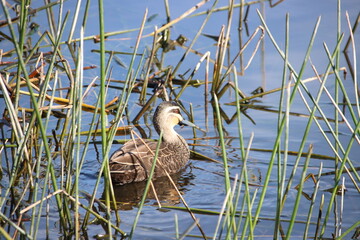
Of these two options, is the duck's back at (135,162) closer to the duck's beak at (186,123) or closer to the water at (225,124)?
the water at (225,124)

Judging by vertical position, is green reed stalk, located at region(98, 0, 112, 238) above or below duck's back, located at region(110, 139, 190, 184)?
above

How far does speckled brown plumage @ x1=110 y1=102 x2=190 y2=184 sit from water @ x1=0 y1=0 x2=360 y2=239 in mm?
163

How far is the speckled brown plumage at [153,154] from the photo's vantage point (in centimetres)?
637

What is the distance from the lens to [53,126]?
743 cm

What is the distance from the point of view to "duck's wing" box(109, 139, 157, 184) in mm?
6340

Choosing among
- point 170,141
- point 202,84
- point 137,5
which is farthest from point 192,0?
point 170,141

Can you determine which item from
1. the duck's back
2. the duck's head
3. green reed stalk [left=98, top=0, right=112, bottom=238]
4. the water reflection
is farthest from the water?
green reed stalk [left=98, top=0, right=112, bottom=238]

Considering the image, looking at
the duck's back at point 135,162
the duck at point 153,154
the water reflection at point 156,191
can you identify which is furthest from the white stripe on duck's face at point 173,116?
the water reflection at point 156,191

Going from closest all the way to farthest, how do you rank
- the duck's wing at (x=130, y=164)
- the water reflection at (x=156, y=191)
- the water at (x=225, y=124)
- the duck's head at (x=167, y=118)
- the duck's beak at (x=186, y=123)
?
the water at (x=225, y=124)
the water reflection at (x=156, y=191)
the duck's wing at (x=130, y=164)
the duck's head at (x=167, y=118)
the duck's beak at (x=186, y=123)

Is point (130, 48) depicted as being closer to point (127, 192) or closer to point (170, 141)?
point (170, 141)

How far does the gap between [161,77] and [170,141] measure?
1668 mm

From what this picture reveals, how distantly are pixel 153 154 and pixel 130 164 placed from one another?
354 millimetres

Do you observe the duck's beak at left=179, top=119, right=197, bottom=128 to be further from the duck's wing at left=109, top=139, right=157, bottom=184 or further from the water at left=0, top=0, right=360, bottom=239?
the duck's wing at left=109, top=139, right=157, bottom=184

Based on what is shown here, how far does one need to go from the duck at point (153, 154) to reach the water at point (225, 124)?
0.55 ft
